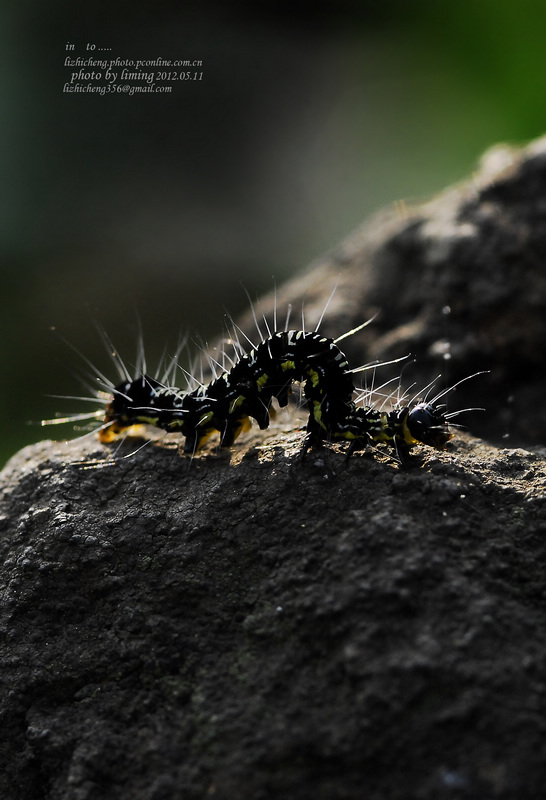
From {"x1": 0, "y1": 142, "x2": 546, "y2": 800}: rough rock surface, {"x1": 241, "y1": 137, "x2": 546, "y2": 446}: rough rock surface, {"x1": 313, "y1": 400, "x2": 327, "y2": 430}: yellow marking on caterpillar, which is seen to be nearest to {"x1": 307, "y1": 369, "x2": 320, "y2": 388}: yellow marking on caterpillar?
{"x1": 313, "y1": 400, "x2": 327, "y2": 430}: yellow marking on caterpillar

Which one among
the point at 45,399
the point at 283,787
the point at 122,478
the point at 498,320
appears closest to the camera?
the point at 283,787

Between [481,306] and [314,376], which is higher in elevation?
[481,306]

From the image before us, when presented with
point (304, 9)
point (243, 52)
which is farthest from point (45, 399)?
point (304, 9)

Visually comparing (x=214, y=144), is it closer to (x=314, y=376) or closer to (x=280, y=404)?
(x=280, y=404)

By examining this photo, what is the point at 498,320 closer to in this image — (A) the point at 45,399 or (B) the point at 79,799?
(B) the point at 79,799

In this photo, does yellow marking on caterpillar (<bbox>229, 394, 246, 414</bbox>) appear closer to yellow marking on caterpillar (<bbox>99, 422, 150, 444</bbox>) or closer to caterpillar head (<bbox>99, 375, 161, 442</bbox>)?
caterpillar head (<bbox>99, 375, 161, 442</bbox>)

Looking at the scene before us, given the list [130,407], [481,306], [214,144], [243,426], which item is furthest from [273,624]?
[214,144]

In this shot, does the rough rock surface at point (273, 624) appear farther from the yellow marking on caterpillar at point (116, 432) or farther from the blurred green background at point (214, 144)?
the blurred green background at point (214, 144)
